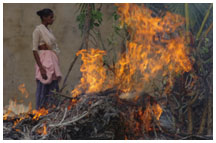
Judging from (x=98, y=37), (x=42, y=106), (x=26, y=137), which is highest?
(x=98, y=37)

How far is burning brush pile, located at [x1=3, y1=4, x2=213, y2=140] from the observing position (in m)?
4.62

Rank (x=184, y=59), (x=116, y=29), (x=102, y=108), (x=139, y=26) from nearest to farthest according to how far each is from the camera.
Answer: (x=102, y=108)
(x=184, y=59)
(x=139, y=26)
(x=116, y=29)

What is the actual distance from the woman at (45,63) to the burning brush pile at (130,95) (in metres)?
0.25

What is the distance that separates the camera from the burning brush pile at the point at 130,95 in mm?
4621

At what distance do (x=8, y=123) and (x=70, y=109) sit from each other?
1108 mm

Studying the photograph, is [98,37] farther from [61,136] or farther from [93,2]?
[61,136]

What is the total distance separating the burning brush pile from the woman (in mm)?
250

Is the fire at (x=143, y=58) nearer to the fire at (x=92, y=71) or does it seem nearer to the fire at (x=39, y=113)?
the fire at (x=92, y=71)

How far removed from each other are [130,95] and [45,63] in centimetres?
153

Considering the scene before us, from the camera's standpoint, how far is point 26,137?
4715 mm

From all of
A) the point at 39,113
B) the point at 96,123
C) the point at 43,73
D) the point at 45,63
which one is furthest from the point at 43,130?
the point at 45,63

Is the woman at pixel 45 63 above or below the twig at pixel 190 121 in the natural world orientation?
above

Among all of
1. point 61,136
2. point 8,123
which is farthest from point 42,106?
point 61,136

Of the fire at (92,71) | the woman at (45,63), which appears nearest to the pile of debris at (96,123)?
the fire at (92,71)
